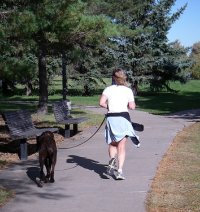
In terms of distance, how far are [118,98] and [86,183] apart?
1464 mm

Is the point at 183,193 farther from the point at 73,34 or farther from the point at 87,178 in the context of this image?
the point at 73,34

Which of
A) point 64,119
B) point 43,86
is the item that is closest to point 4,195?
point 64,119

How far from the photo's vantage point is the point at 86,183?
7.97m

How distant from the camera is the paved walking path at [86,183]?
21.7ft

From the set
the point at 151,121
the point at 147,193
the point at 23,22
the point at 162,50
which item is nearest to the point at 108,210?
the point at 147,193

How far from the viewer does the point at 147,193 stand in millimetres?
7258

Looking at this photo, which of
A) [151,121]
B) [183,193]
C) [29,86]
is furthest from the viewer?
[29,86]

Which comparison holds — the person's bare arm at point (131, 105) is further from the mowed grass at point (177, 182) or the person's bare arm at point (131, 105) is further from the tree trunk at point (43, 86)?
the tree trunk at point (43, 86)

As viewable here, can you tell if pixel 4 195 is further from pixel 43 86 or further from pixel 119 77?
pixel 43 86

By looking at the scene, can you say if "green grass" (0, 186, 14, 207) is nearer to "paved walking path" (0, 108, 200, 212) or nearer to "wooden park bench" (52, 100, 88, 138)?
"paved walking path" (0, 108, 200, 212)

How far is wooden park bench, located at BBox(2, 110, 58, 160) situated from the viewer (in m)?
10.5

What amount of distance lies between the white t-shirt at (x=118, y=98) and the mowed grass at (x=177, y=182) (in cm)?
130

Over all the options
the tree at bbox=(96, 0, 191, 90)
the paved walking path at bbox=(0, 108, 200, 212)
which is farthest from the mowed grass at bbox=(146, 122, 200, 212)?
the tree at bbox=(96, 0, 191, 90)

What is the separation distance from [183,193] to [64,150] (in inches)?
192
